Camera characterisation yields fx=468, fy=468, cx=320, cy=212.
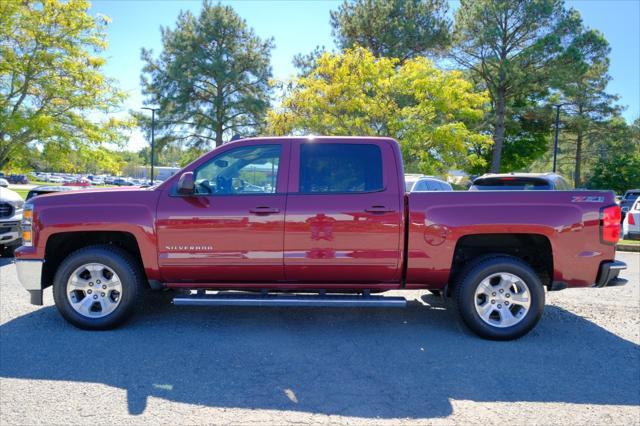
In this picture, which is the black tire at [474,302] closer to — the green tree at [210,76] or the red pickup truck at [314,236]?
the red pickup truck at [314,236]

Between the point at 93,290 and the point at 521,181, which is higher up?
the point at 521,181

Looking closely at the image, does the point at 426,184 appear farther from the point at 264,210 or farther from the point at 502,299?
the point at 264,210

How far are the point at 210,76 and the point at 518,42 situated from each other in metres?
23.5

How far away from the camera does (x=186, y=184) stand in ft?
14.7

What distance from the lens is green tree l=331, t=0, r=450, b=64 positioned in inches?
1225

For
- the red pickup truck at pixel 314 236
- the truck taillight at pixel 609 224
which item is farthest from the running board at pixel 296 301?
the truck taillight at pixel 609 224

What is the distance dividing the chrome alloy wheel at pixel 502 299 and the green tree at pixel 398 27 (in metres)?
28.8

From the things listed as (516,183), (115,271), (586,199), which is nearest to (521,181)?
(516,183)

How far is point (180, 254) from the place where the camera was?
4617 mm

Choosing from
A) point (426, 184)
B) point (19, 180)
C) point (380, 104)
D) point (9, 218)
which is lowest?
point (9, 218)

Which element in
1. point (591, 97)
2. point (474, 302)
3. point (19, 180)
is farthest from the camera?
point (19, 180)

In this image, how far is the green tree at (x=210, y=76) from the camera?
37.8m

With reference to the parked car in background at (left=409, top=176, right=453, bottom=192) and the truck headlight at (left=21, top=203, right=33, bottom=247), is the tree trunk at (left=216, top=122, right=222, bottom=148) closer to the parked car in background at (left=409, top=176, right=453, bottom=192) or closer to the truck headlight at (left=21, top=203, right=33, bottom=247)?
the parked car in background at (left=409, top=176, right=453, bottom=192)

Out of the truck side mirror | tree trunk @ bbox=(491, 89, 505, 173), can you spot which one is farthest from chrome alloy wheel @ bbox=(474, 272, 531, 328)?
tree trunk @ bbox=(491, 89, 505, 173)
